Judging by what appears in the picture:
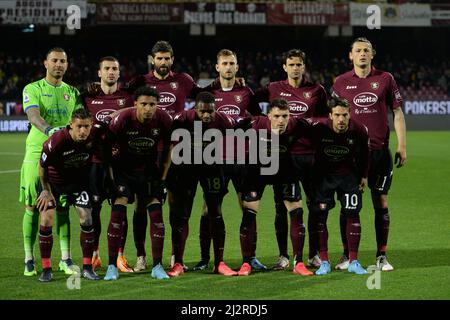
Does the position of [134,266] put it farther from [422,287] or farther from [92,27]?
[92,27]

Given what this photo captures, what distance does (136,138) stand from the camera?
7746 mm

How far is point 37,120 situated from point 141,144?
1011 millimetres

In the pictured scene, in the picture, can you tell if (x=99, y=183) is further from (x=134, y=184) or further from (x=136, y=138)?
(x=136, y=138)

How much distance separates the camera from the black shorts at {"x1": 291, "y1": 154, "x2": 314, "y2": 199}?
8109 millimetres

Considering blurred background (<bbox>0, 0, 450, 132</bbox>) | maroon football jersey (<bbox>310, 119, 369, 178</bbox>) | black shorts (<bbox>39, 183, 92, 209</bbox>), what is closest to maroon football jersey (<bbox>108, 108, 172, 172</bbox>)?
black shorts (<bbox>39, 183, 92, 209</bbox>)

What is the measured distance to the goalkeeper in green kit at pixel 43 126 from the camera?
26.4 ft

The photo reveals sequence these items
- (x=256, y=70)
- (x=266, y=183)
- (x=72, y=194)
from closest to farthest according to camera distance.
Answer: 1. (x=72, y=194)
2. (x=266, y=183)
3. (x=256, y=70)

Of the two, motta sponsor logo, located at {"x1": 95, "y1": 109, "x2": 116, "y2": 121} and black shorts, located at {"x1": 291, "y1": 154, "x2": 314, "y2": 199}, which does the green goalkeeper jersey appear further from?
black shorts, located at {"x1": 291, "y1": 154, "x2": 314, "y2": 199}

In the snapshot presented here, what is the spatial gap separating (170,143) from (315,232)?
1.61 metres

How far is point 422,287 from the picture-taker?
7.17 metres

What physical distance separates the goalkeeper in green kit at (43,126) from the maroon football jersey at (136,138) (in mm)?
580

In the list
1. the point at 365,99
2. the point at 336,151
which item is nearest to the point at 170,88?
the point at 336,151

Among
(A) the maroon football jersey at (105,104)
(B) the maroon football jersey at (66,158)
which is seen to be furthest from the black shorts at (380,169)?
(B) the maroon football jersey at (66,158)

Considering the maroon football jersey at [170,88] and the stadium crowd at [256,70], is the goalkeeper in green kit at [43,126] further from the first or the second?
the stadium crowd at [256,70]
